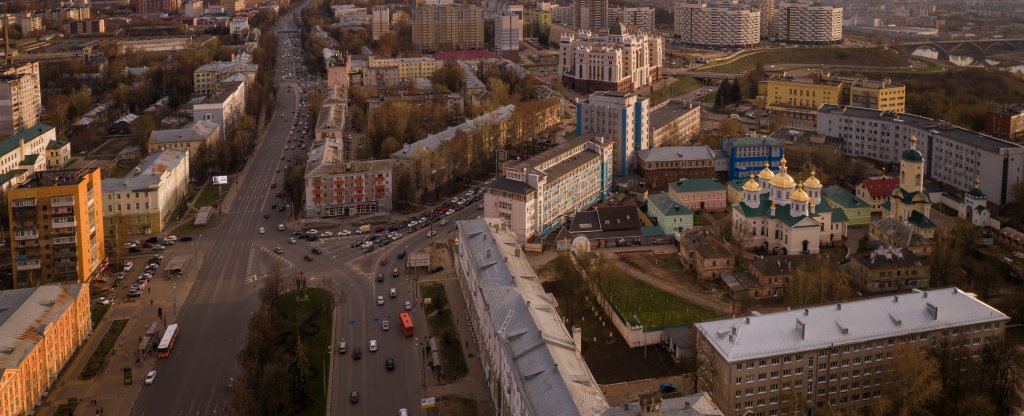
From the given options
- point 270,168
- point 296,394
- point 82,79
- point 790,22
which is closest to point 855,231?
point 296,394

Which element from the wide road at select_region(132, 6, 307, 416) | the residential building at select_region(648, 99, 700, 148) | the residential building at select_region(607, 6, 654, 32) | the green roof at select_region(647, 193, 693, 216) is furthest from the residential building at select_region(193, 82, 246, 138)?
the residential building at select_region(607, 6, 654, 32)

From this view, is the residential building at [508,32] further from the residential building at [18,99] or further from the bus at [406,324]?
the bus at [406,324]

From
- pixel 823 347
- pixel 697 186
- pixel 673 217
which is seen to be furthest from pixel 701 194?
pixel 823 347

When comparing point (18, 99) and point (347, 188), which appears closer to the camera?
point (347, 188)

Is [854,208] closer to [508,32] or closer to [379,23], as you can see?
[508,32]

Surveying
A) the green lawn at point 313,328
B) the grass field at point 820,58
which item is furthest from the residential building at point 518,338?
the grass field at point 820,58

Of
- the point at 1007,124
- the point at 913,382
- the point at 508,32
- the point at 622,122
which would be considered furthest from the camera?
the point at 508,32

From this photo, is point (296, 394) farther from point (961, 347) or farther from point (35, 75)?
point (35, 75)

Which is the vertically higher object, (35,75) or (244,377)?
(35,75)
